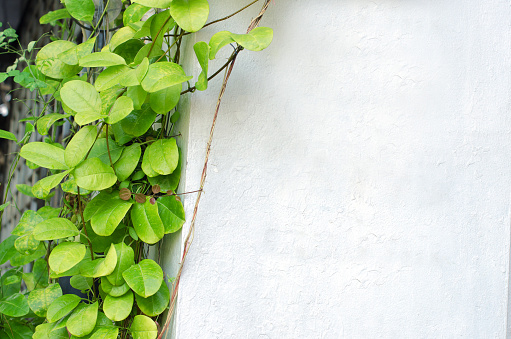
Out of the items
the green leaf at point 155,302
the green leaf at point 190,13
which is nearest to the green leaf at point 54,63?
the green leaf at point 190,13

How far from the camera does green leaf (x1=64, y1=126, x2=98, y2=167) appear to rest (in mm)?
831

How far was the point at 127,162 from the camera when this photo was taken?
0.91 metres

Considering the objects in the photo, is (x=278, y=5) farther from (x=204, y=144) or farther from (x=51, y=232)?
(x=51, y=232)

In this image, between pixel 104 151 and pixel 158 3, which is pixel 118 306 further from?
pixel 158 3

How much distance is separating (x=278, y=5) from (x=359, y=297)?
74cm

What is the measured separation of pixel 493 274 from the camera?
110 cm

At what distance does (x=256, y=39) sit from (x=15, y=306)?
34.9 inches

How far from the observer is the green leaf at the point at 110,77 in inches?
34.1

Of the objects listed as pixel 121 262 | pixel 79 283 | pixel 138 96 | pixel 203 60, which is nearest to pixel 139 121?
pixel 138 96

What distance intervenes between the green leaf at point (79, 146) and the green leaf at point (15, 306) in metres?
0.45

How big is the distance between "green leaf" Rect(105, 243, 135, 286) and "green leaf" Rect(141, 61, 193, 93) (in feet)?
1.13

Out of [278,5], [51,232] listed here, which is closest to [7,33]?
[51,232]

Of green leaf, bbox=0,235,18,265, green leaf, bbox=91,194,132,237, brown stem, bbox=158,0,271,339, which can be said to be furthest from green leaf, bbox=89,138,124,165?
green leaf, bbox=0,235,18,265

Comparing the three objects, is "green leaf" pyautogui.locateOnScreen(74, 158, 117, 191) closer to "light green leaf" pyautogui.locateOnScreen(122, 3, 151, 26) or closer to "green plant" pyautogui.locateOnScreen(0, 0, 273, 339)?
"green plant" pyautogui.locateOnScreen(0, 0, 273, 339)
